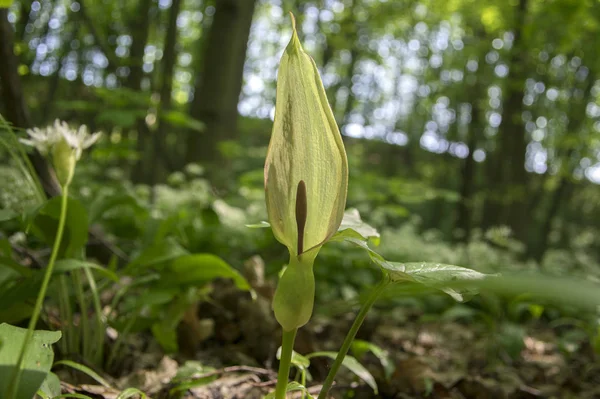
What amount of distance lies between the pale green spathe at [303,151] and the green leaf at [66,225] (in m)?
0.59

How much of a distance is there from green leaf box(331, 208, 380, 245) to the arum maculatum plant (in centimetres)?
2

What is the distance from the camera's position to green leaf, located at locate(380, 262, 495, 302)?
0.63m

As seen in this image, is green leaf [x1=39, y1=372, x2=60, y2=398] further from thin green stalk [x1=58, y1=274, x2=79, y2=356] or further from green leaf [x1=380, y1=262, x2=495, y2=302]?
green leaf [x1=380, y1=262, x2=495, y2=302]

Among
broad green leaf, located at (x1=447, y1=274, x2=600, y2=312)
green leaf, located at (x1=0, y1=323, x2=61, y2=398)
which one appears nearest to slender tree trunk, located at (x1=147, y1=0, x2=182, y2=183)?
green leaf, located at (x1=0, y1=323, x2=61, y2=398)

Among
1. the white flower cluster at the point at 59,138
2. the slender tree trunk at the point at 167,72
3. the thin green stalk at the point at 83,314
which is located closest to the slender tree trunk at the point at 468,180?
the slender tree trunk at the point at 167,72

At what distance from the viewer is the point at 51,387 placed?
0.76 meters

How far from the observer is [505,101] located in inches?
287

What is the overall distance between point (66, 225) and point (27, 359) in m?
0.53

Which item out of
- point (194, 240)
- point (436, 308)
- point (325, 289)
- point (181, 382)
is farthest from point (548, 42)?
point (181, 382)

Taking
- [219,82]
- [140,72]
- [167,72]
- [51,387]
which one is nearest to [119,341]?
[51,387]

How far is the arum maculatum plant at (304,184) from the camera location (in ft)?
2.18

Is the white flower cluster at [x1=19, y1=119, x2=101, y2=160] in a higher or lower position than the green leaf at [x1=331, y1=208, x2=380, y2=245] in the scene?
higher

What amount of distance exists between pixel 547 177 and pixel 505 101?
7.28 ft

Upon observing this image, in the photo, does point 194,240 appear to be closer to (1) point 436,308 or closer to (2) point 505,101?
(1) point 436,308
